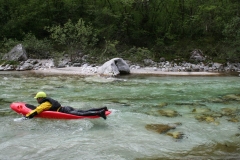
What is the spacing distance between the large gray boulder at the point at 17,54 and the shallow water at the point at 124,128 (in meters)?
6.60

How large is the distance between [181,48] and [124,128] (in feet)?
48.6

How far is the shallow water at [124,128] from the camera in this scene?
4.78 meters

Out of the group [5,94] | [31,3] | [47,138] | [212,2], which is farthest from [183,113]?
[31,3]

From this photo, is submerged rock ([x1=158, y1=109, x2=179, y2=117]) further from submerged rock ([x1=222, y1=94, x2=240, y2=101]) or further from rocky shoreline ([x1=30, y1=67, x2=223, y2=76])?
rocky shoreline ([x1=30, y1=67, x2=223, y2=76])

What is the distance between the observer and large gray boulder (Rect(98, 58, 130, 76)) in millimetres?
14446

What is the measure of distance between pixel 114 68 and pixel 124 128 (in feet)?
28.5

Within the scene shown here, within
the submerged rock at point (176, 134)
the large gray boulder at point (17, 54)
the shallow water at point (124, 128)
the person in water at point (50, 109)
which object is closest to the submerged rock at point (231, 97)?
the shallow water at point (124, 128)

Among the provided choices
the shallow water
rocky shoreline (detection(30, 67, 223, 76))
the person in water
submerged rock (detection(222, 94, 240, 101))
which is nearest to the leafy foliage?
rocky shoreline (detection(30, 67, 223, 76))

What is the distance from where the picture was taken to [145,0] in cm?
2111

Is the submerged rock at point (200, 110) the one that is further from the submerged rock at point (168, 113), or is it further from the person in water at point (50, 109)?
the person in water at point (50, 109)

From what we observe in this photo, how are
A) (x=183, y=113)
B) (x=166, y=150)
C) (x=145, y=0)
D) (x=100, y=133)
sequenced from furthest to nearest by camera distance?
(x=145, y=0), (x=183, y=113), (x=100, y=133), (x=166, y=150)

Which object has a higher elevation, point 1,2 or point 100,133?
point 1,2

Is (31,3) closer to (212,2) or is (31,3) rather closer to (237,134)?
(212,2)

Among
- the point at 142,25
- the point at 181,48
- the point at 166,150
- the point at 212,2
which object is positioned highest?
the point at 212,2
